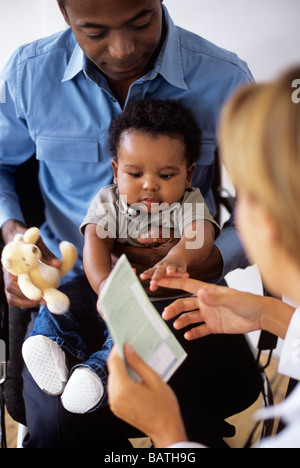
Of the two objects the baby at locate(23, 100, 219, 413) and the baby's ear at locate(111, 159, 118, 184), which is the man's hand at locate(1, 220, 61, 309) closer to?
the baby at locate(23, 100, 219, 413)

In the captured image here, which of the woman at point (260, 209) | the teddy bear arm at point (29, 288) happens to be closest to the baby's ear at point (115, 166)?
the teddy bear arm at point (29, 288)

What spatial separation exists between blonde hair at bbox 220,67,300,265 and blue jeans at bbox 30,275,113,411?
46 cm

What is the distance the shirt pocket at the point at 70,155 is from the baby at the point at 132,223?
8 centimetres

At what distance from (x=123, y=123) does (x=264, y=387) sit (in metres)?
0.62

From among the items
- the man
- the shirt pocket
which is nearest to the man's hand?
the man

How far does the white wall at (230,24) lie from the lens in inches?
35.2

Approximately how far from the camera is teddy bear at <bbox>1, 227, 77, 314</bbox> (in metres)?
0.76

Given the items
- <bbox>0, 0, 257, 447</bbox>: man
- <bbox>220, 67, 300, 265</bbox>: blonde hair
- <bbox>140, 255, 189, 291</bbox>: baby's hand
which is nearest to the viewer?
<bbox>220, 67, 300, 265</bbox>: blonde hair

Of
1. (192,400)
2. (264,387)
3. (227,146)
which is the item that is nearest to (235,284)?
(264,387)

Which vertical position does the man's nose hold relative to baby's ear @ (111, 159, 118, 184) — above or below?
above

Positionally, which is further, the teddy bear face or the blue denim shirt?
the blue denim shirt

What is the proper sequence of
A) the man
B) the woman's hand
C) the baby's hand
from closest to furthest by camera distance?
the woman's hand
the baby's hand
the man

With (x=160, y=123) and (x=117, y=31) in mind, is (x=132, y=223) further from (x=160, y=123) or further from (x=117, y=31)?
(x=117, y=31)

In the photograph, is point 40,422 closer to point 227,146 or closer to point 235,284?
point 227,146
